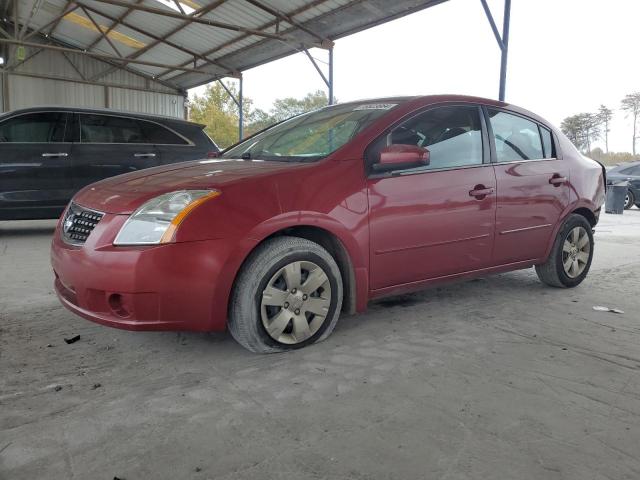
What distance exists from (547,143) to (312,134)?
1.95m

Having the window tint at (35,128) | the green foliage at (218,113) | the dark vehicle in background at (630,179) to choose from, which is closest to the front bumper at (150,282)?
the window tint at (35,128)

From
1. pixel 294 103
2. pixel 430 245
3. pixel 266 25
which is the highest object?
pixel 294 103

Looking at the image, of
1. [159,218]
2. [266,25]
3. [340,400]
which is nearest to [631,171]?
[266,25]

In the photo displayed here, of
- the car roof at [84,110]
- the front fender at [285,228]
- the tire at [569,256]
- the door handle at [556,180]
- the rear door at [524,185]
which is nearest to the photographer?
the front fender at [285,228]

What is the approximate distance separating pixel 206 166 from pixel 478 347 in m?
1.92

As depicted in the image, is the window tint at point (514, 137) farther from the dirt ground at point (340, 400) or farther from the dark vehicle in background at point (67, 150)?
the dark vehicle in background at point (67, 150)

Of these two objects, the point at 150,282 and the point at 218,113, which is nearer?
the point at 150,282

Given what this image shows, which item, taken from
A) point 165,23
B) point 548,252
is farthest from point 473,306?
point 165,23

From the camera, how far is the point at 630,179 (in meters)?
13.4

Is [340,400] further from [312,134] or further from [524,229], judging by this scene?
[524,229]

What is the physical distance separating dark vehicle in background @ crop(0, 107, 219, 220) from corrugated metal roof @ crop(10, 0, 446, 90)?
4741 millimetres

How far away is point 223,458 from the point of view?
176cm

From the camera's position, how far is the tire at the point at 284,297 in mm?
2562

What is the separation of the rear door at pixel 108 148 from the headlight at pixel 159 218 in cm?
459
